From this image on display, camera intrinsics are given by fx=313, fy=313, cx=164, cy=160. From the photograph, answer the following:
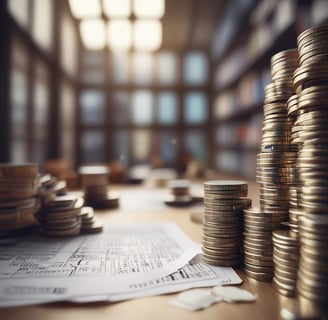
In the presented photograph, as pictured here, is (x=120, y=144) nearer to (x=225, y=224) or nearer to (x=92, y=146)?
(x=92, y=146)

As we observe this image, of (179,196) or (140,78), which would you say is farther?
(140,78)

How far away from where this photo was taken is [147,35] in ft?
19.1

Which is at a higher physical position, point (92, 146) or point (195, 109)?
point (195, 109)

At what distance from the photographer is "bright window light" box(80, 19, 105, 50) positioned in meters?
5.72

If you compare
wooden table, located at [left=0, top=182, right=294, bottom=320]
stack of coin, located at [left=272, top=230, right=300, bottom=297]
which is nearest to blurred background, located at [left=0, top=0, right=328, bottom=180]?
stack of coin, located at [left=272, top=230, right=300, bottom=297]

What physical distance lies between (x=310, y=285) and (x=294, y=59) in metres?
0.61

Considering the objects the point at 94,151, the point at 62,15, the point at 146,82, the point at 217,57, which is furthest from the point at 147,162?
the point at 62,15

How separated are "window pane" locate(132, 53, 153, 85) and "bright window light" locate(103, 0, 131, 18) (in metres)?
1.01

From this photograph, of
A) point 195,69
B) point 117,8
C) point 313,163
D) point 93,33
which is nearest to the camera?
point 313,163

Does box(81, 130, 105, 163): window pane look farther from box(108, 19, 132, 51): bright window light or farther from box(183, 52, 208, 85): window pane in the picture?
box(183, 52, 208, 85): window pane

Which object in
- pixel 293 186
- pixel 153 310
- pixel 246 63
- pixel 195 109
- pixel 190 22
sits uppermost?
pixel 190 22

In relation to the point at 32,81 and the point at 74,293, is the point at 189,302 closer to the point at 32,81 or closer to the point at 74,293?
the point at 74,293

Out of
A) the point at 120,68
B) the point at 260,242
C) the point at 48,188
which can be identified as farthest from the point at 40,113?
the point at 260,242

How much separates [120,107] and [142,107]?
44 centimetres
